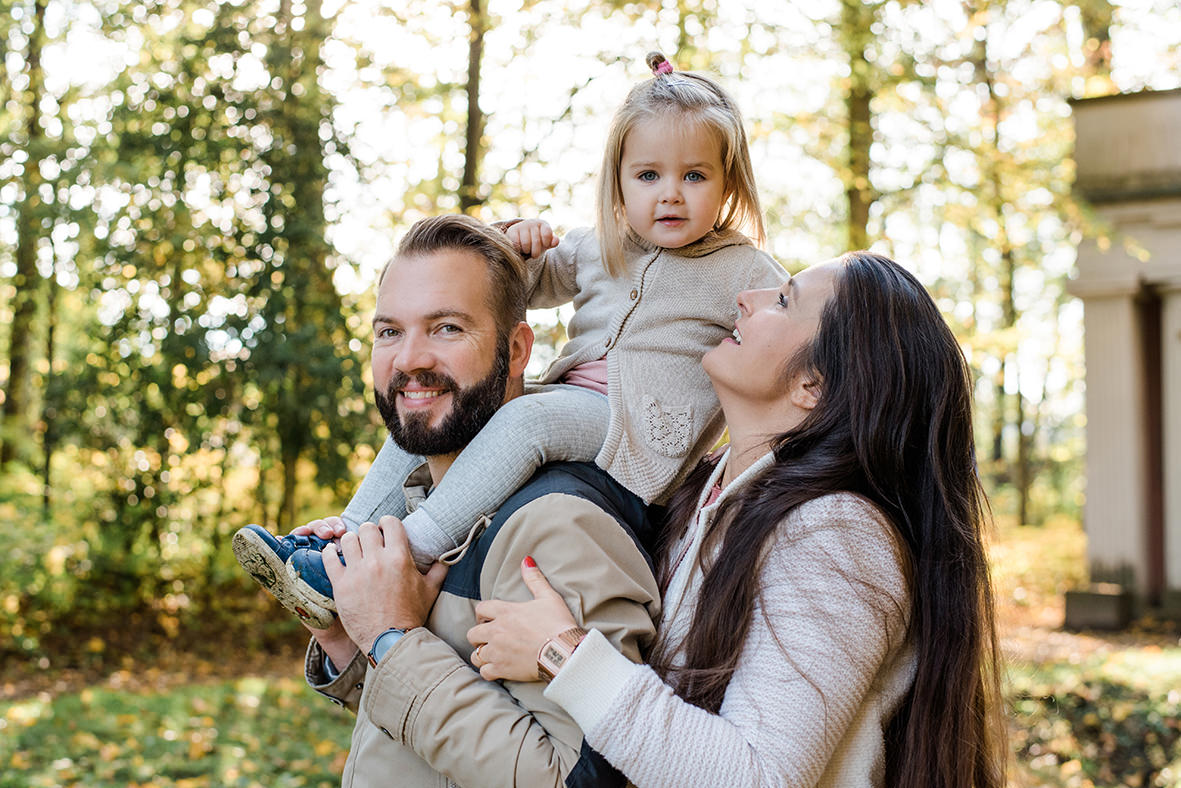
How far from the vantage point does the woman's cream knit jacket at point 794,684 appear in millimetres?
2129

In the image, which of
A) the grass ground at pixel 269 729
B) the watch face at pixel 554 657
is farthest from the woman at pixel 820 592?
the grass ground at pixel 269 729

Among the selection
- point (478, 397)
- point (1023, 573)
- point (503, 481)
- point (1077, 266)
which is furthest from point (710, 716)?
point (1023, 573)

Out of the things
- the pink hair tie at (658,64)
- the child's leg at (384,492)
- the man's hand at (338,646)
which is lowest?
the man's hand at (338,646)

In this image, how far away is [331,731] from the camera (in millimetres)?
8000

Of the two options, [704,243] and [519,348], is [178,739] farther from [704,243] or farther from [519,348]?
[704,243]

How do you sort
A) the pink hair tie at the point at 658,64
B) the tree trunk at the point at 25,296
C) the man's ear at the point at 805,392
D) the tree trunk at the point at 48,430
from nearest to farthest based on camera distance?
the man's ear at the point at 805,392 → the pink hair tie at the point at 658,64 → the tree trunk at the point at 48,430 → the tree trunk at the point at 25,296

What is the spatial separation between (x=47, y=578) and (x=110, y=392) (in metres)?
2.01

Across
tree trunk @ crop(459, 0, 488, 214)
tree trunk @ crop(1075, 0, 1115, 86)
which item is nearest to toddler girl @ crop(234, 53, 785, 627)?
tree trunk @ crop(459, 0, 488, 214)

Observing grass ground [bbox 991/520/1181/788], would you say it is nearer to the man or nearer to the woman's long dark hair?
the woman's long dark hair

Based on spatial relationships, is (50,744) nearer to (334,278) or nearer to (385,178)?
(334,278)

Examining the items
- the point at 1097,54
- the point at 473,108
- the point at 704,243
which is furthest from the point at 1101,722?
the point at 1097,54

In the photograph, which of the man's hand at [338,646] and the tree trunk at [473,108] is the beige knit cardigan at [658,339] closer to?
the man's hand at [338,646]

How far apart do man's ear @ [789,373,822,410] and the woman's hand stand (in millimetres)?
698

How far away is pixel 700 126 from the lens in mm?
2975
